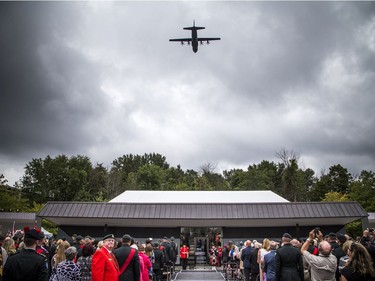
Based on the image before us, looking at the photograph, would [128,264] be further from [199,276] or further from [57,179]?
[57,179]

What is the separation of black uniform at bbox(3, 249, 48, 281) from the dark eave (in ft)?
63.1

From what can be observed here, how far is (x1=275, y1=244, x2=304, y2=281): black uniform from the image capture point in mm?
7008

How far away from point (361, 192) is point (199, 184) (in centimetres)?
2505

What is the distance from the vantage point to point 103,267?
5793 mm

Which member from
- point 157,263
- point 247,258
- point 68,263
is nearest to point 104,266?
point 68,263

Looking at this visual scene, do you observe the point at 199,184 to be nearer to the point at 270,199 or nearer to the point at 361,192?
the point at 361,192

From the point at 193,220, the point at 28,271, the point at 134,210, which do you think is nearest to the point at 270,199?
the point at 193,220

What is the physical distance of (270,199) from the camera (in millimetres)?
30344

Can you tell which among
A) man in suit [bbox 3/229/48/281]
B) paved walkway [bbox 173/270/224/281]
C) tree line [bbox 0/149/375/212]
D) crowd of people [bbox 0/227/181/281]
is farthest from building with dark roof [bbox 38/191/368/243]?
tree line [bbox 0/149/375/212]

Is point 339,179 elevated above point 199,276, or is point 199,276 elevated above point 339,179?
point 339,179

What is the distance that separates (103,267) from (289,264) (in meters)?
3.57

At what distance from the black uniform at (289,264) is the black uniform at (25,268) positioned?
14.7ft

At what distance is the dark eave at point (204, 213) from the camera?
23359mm

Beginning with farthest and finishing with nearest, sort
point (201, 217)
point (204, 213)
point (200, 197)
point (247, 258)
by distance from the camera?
point (200, 197) < point (204, 213) < point (201, 217) < point (247, 258)
